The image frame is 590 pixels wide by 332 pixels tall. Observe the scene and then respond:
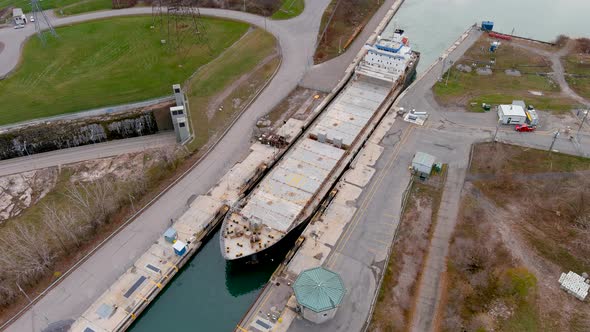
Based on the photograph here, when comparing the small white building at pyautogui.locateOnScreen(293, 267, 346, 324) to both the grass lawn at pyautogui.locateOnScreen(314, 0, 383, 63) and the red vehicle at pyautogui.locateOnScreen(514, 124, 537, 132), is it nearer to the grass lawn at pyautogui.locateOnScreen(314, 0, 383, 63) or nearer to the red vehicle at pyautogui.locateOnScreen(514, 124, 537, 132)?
the red vehicle at pyautogui.locateOnScreen(514, 124, 537, 132)

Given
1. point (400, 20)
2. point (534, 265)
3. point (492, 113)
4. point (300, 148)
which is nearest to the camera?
point (534, 265)

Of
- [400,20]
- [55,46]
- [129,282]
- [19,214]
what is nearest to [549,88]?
[400,20]

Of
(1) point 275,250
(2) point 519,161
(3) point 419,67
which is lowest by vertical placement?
(1) point 275,250

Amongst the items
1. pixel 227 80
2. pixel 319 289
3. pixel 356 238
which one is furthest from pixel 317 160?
pixel 227 80

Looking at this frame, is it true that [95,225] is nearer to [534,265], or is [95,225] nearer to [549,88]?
[534,265]

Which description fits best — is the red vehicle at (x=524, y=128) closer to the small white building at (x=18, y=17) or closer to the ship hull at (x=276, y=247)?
the ship hull at (x=276, y=247)

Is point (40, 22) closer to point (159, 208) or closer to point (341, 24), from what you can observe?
point (341, 24)

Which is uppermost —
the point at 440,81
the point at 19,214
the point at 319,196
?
the point at 440,81
